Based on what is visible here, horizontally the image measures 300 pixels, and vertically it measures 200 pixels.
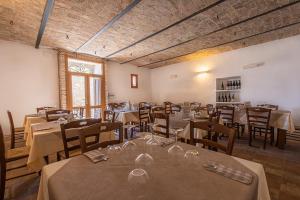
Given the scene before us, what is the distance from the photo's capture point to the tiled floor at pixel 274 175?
2.12 metres

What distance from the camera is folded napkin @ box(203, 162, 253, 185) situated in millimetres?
882

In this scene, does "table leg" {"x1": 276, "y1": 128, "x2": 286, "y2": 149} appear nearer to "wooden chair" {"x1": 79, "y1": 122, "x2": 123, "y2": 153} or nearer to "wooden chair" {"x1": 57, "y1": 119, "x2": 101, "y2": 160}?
"wooden chair" {"x1": 79, "y1": 122, "x2": 123, "y2": 153}

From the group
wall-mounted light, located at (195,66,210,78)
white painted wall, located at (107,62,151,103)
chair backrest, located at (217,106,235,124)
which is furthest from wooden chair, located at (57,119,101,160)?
wall-mounted light, located at (195,66,210,78)

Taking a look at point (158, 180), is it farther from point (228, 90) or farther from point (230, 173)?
point (228, 90)

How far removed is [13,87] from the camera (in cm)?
517

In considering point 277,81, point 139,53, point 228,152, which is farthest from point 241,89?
point 228,152

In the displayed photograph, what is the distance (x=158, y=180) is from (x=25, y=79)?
251 inches

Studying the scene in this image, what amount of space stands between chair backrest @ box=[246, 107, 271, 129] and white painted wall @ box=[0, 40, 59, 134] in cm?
653

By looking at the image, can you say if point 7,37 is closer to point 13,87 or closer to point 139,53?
point 13,87

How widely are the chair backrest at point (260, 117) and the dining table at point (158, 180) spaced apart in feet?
10.4

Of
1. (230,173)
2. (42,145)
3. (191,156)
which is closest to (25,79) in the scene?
(42,145)

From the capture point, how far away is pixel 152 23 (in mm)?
3918

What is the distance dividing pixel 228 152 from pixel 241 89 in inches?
218

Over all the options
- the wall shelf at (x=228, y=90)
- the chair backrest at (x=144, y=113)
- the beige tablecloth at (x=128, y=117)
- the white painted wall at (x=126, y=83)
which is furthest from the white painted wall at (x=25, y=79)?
the wall shelf at (x=228, y=90)
